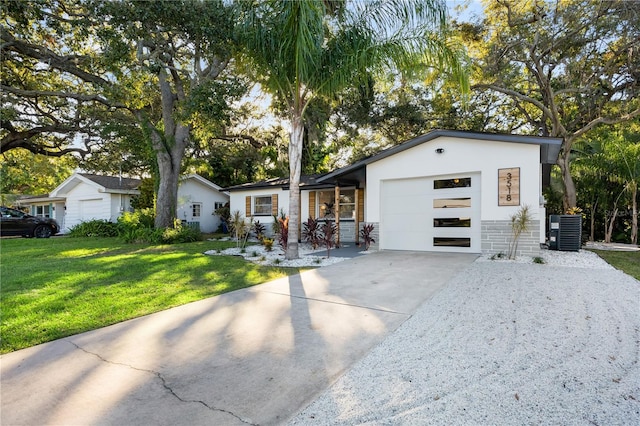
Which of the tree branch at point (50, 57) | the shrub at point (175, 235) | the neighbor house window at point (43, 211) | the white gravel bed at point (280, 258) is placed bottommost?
the white gravel bed at point (280, 258)

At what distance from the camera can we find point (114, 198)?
19109mm


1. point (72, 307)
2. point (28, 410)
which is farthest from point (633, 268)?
point (72, 307)

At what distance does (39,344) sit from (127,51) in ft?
33.3

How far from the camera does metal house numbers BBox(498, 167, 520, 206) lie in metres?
8.62

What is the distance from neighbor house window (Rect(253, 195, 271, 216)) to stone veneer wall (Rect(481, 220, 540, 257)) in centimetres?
1006

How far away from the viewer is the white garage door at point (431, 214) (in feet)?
31.2

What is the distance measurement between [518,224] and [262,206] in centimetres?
1141

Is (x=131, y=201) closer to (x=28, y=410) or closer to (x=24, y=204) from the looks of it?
(x=24, y=204)

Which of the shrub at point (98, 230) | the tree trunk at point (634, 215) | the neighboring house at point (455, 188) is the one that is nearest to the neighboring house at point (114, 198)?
the shrub at point (98, 230)

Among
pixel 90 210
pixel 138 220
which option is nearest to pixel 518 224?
pixel 138 220

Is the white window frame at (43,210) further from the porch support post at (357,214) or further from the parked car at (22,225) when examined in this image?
the porch support post at (357,214)

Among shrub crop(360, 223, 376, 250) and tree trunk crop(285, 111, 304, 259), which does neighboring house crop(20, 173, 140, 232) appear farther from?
shrub crop(360, 223, 376, 250)

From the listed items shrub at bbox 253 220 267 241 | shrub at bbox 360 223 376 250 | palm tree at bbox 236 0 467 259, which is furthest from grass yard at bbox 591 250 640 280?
shrub at bbox 253 220 267 241

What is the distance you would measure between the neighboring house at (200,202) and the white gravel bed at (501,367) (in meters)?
16.5
